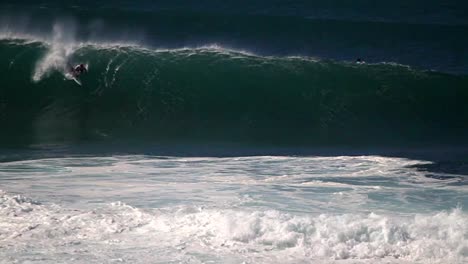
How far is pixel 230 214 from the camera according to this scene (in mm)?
7219

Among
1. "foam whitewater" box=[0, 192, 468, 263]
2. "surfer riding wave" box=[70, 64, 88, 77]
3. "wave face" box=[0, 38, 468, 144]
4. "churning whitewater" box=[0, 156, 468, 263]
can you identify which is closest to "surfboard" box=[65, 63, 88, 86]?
"surfer riding wave" box=[70, 64, 88, 77]

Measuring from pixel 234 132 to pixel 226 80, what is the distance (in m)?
2.19

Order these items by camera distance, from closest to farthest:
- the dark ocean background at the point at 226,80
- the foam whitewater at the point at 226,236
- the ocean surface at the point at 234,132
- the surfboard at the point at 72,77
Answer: the foam whitewater at the point at 226,236 < the ocean surface at the point at 234,132 < the dark ocean background at the point at 226,80 < the surfboard at the point at 72,77

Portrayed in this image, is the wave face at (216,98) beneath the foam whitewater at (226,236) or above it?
above

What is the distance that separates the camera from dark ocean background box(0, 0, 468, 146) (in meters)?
13.8

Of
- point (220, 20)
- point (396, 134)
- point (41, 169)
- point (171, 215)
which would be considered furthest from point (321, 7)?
point (171, 215)

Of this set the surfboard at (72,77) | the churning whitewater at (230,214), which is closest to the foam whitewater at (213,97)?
the surfboard at (72,77)

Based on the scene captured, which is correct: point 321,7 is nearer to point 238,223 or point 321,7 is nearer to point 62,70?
point 62,70

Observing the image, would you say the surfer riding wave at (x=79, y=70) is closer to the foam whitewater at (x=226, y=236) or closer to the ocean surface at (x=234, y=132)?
the ocean surface at (x=234, y=132)

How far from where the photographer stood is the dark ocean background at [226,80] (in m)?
13.8

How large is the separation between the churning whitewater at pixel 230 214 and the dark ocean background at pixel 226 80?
3.30m

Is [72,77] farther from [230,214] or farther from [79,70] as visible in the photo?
[230,214]

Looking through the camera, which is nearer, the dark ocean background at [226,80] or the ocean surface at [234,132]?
the ocean surface at [234,132]

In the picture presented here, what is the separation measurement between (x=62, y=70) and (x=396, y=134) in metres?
7.92
